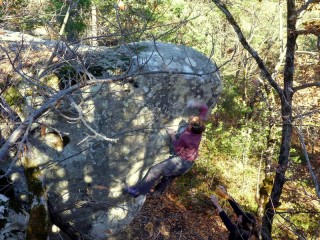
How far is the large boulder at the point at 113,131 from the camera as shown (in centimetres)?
493

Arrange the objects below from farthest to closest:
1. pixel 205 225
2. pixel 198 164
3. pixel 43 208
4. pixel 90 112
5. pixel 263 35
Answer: pixel 263 35, pixel 198 164, pixel 205 225, pixel 90 112, pixel 43 208

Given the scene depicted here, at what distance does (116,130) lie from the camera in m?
5.16

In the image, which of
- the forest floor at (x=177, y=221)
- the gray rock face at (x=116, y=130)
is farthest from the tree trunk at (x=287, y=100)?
the forest floor at (x=177, y=221)

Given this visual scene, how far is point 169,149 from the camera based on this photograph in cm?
582

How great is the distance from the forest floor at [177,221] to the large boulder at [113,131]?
2.50 metres

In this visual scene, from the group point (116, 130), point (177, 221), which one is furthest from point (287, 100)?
point (177, 221)

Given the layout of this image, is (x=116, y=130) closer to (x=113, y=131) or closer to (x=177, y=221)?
(x=113, y=131)

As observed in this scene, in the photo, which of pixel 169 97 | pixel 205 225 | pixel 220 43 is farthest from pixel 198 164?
pixel 169 97

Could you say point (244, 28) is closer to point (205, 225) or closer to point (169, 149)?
point (205, 225)

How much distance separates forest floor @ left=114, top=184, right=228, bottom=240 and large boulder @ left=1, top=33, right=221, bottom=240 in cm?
250

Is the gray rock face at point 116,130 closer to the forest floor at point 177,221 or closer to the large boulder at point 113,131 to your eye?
the large boulder at point 113,131

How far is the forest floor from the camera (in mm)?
8162

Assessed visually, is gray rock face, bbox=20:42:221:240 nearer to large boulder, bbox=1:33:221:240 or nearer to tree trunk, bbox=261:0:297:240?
large boulder, bbox=1:33:221:240

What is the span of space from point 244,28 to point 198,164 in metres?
6.72
